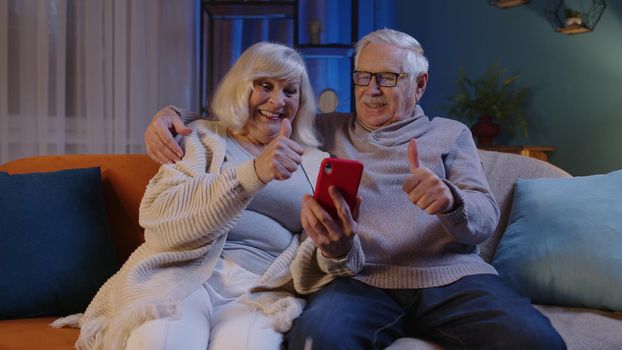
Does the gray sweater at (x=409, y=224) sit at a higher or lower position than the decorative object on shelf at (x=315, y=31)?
lower

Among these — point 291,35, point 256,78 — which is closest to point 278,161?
point 256,78

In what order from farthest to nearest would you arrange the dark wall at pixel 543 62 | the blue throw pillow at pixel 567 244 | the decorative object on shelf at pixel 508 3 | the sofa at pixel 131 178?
1. the dark wall at pixel 543 62
2. the decorative object on shelf at pixel 508 3
3. the sofa at pixel 131 178
4. the blue throw pillow at pixel 567 244

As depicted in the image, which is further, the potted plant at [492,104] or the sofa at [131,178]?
the potted plant at [492,104]

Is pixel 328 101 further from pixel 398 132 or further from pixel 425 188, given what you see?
pixel 425 188

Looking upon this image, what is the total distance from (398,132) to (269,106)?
0.36 meters

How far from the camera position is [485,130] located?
3805 millimetres

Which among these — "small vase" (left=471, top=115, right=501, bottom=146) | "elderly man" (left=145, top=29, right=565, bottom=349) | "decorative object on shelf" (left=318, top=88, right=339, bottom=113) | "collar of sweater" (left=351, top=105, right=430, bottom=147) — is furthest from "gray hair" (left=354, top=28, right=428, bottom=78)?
"small vase" (left=471, top=115, right=501, bottom=146)

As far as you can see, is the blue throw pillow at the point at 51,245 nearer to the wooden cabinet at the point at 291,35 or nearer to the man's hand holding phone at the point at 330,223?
the man's hand holding phone at the point at 330,223

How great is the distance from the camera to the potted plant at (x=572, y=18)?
3.75 meters

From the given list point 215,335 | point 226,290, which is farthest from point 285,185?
point 215,335

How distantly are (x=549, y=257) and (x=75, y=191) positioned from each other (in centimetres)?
135

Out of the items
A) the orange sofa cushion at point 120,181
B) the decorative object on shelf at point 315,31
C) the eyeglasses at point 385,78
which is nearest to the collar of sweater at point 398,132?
the eyeglasses at point 385,78

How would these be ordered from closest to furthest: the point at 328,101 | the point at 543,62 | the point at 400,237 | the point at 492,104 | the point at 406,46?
the point at 400,237
the point at 406,46
the point at 328,101
the point at 492,104
the point at 543,62

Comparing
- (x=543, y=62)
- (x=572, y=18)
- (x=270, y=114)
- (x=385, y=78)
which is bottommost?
(x=270, y=114)
